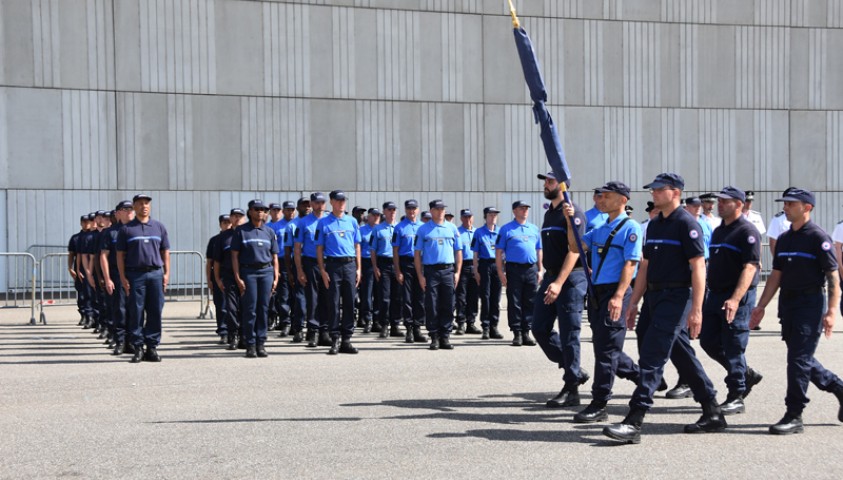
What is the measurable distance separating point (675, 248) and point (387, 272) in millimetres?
9313

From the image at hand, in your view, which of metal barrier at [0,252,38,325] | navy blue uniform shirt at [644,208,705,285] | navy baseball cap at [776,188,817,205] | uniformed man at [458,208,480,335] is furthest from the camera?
metal barrier at [0,252,38,325]

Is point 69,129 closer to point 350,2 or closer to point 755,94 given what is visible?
point 350,2

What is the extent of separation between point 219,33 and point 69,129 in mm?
4406

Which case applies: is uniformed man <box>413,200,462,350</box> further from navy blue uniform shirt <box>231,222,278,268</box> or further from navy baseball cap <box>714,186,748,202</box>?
navy baseball cap <box>714,186,748,202</box>

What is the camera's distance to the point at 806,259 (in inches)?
320

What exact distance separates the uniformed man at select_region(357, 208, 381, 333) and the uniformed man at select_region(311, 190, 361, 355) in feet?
11.1

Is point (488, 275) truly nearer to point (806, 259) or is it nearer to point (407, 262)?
point (407, 262)

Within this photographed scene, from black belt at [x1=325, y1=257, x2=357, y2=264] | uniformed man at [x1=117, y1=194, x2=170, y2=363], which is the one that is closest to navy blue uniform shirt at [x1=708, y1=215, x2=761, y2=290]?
black belt at [x1=325, y1=257, x2=357, y2=264]

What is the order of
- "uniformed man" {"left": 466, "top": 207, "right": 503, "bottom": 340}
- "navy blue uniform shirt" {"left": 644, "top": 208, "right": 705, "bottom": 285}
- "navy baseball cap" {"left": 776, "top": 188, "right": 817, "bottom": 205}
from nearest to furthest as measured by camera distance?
1. "navy blue uniform shirt" {"left": 644, "top": 208, "right": 705, "bottom": 285}
2. "navy baseball cap" {"left": 776, "top": 188, "right": 817, "bottom": 205}
3. "uniformed man" {"left": 466, "top": 207, "right": 503, "bottom": 340}

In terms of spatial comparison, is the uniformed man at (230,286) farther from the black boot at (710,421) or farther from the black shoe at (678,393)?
the black boot at (710,421)

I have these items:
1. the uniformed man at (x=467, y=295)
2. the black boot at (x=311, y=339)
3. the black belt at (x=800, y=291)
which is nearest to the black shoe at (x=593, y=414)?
the black belt at (x=800, y=291)

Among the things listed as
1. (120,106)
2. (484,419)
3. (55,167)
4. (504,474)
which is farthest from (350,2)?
(504,474)

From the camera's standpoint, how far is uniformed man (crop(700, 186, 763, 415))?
8609mm

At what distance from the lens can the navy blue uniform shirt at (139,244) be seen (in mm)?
Answer: 12836
